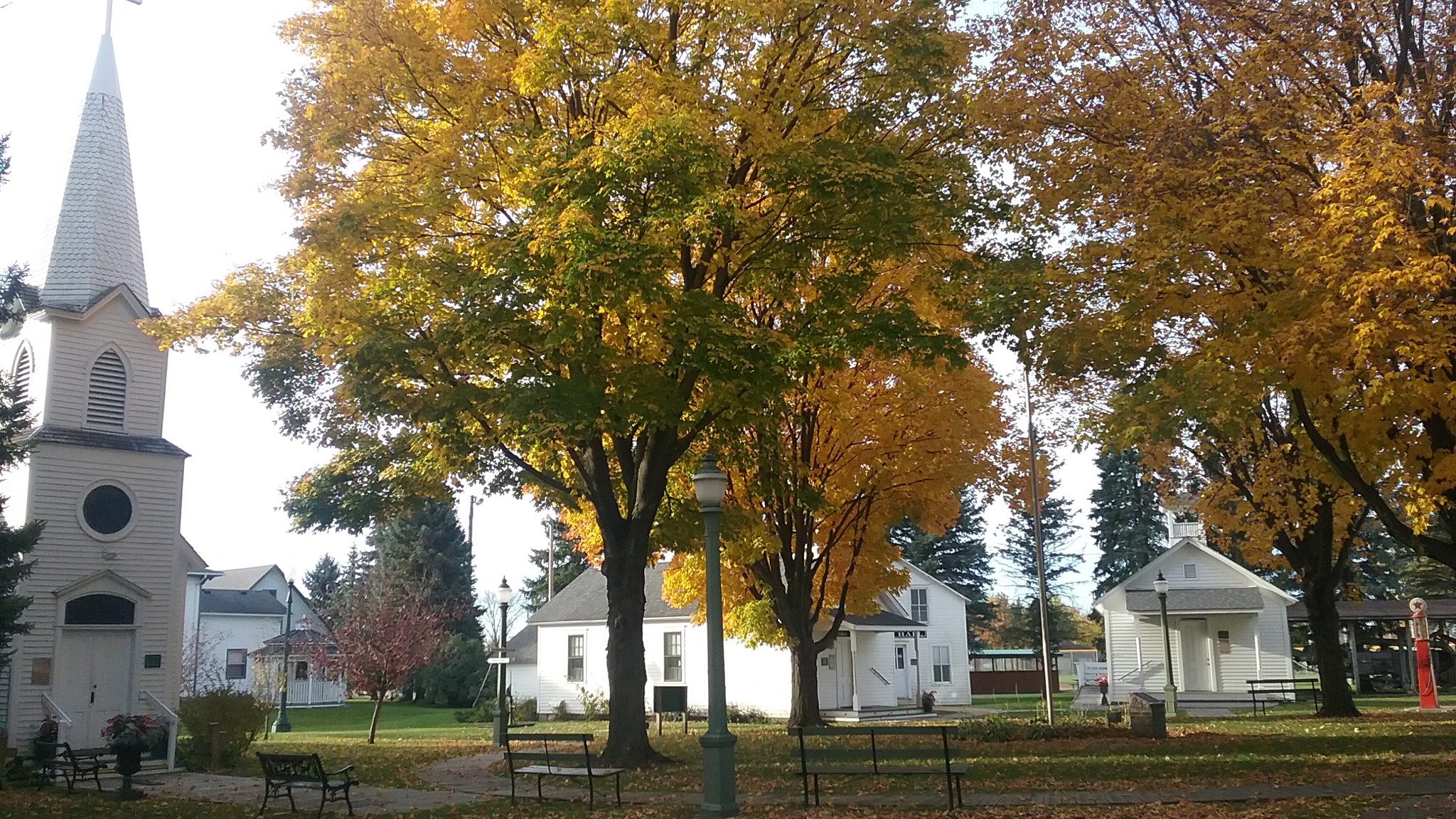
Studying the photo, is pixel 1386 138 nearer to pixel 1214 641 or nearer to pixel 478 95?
pixel 478 95

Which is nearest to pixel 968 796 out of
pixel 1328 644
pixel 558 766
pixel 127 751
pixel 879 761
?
pixel 879 761

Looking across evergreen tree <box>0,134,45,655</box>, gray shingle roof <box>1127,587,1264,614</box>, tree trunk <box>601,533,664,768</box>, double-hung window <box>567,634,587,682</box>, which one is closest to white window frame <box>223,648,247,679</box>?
double-hung window <box>567,634,587,682</box>

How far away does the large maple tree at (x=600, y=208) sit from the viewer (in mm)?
13930

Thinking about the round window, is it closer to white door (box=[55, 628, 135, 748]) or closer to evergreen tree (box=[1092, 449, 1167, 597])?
white door (box=[55, 628, 135, 748])

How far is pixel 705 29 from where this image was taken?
49.2 ft

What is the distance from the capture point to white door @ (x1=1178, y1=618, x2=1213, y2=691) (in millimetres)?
37781

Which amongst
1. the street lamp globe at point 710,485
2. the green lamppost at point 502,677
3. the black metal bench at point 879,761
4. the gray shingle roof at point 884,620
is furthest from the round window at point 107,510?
the gray shingle roof at point 884,620

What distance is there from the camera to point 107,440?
20.0m

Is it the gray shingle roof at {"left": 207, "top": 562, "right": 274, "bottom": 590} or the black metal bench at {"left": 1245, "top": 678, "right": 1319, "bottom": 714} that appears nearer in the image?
the black metal bench at {"left": 1245, "top": 678, "right": 1319, "bottom": 714}

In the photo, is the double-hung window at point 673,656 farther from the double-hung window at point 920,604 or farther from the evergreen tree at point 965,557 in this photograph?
the evergreen tree at point 965,557

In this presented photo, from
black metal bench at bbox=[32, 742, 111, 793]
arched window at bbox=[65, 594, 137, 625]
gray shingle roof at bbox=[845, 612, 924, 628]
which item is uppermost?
arched window at bbox=[65, 594, 137, 625]

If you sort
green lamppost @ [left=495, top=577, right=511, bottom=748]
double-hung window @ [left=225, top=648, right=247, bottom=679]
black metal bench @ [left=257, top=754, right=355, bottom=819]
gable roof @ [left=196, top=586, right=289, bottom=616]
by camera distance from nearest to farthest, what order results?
black metal bench @ [left=257, top=754, right=355, bottom=819], green lamppost @ [left=495, top=577, right=511, bottom=748], double-hung window @ [left=225, top=648, right=247, bottom=679], gable roof @ [left=196, top=586, right=289, bottom=616]

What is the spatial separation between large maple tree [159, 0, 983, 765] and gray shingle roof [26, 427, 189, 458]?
4672 mm

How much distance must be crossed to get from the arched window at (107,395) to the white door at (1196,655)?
33.4 meters
